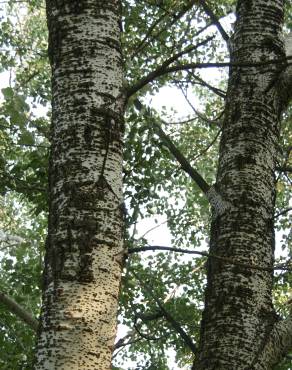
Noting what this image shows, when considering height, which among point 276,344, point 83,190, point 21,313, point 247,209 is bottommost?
point 276,344

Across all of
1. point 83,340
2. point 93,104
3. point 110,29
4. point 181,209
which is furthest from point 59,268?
point 181,209

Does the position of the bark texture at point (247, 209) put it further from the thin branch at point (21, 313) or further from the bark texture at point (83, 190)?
the bark texture at point (83, 190)

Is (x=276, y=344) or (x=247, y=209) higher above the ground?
(x=247, y=209)

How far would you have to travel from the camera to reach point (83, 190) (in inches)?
85.4

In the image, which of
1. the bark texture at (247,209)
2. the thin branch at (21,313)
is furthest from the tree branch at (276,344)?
the thin branch at (21,313)

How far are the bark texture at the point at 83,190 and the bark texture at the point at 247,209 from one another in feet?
3.76

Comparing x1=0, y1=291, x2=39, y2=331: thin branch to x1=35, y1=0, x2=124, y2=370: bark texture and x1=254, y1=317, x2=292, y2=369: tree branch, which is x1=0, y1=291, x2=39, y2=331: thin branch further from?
x1=35, y1=0, x2=124, y2=370: bark texture

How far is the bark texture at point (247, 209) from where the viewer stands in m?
3.09

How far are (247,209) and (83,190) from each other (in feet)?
4.86

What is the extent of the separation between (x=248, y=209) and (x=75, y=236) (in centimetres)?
155

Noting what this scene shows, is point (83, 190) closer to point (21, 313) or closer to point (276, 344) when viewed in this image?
point (276, 344)

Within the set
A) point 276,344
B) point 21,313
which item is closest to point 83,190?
point 276,344

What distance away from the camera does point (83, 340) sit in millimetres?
1958

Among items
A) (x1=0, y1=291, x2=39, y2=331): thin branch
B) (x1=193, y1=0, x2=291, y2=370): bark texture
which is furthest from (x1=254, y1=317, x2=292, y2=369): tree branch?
(x1=0, y1=291, x2=39, y2=331): thin branch
